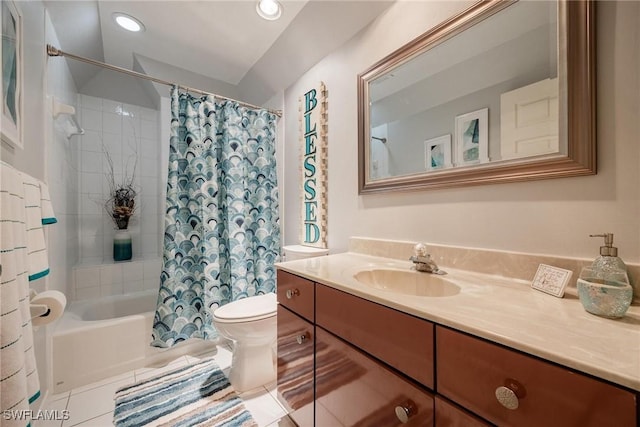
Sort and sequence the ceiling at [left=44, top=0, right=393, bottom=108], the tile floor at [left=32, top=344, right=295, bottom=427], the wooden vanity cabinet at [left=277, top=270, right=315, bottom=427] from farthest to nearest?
1. the ceiling at [left=44, top=0, right=393, bottom=108]
2. the tile floor at [left=32, top=344, right=295, bottom=427]
3. the wooden vanity cabinet at [left=277, top=270, right=315, bottom=427]

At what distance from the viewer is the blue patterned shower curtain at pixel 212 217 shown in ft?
5.70

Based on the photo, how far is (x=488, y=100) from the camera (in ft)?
3.21

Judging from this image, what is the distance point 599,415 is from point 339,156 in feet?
4.83

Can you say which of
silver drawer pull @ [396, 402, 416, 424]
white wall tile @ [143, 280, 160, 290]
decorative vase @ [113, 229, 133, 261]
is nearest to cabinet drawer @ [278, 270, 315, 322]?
silver drawer pull @ [396, 402, 416, 424]

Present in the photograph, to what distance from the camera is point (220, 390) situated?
4.89 feet

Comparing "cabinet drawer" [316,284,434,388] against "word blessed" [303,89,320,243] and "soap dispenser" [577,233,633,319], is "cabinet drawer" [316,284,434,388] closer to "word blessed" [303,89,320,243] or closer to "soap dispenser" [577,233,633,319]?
"soap dispenser" [577,233,633,319]

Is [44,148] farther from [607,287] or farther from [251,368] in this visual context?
[607,287]

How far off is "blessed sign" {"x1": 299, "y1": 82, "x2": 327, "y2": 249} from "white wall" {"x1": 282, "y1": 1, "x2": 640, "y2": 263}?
7 centimetres

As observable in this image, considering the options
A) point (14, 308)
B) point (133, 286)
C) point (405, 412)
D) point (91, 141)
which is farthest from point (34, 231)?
point (91, 141)

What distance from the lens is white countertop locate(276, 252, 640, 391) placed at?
0.42 m

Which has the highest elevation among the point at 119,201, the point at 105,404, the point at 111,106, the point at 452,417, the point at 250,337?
the point at 111,106

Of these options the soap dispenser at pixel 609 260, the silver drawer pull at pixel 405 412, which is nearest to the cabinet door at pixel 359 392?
the silver drawer pull at pixel 405 412

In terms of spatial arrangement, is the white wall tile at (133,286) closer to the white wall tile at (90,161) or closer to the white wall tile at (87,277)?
the white wall tile at (87,277)

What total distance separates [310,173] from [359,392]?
4.60 feet
